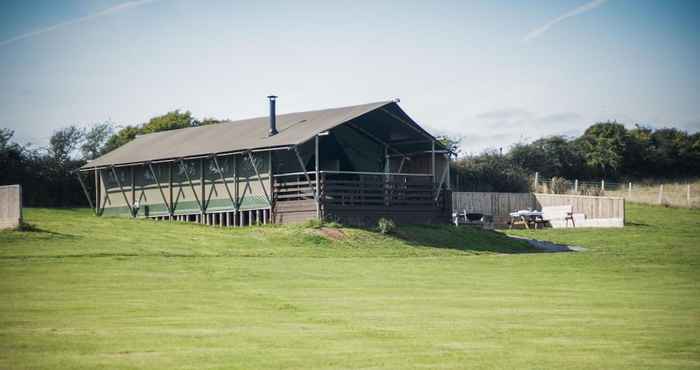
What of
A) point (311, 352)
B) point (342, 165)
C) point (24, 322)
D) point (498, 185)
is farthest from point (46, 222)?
point (498, 185)

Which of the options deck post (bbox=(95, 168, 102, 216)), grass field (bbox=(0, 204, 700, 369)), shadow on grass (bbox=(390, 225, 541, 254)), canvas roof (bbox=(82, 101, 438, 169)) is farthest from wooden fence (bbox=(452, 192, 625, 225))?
deck post (bbox=(95, 168, 102, 216))

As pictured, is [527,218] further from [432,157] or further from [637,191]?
[637,191]

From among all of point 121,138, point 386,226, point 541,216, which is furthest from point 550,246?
point 121,138

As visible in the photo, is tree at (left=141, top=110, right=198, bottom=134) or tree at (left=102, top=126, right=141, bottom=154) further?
tree at (left=141, top=110, right=198, bottom=134)

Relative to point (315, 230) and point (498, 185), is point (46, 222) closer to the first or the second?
point (315, 230)

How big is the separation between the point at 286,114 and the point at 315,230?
13433 millimetres

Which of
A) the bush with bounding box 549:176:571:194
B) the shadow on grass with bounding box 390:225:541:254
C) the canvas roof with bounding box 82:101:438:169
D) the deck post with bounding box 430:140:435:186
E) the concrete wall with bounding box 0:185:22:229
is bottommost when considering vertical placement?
the shadow on grass with bounding box 390:225:541:254

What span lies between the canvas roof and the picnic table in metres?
11.7

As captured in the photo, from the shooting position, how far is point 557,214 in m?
51.8

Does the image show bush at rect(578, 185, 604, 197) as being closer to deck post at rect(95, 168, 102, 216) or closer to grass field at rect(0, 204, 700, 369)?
grass field at rect(0, 204, 700, 369)

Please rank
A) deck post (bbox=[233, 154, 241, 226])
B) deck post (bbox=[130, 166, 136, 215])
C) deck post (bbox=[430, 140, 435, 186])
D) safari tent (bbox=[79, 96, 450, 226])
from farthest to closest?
deck post (bbox=[130, 166, 136, 215]), deck post (bbox=[430, 140, 435, 186]), deck post (bbox=[233, 154, 241, 226]), safari tent (bbox=[79, 96, 450, 226])

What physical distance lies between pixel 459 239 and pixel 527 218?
15271 mm

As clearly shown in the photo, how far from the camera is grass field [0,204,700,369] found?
12094mm

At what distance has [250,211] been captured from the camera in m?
39.9
